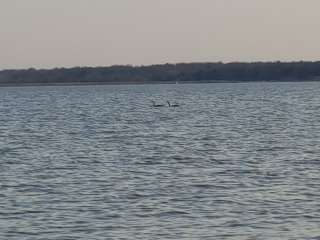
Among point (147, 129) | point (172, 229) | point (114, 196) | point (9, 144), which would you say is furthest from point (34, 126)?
point (172, 229)

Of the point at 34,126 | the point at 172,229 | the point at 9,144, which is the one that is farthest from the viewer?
the point at 34,126

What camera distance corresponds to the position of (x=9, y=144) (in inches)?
1736

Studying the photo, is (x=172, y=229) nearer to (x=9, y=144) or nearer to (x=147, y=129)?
(x=9, y=144)

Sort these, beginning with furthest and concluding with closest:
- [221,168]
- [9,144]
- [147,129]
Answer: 1. [147,129]
2. [9,144]
3. [221,168]

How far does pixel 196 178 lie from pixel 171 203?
4.65m

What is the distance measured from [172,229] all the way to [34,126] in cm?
3954

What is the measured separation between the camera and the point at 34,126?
197ft

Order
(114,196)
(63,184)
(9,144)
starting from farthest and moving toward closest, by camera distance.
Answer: (9,144)
(63,184)
(114,196)

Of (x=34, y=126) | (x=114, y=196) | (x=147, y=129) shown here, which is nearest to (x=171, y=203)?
(x=114, y=196)

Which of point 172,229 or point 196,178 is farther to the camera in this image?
point 196,178

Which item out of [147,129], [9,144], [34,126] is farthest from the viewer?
[34,126]

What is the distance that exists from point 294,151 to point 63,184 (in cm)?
1179

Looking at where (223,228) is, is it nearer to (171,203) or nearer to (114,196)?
(171,203)

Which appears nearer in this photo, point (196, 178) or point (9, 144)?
point (196, 178)
